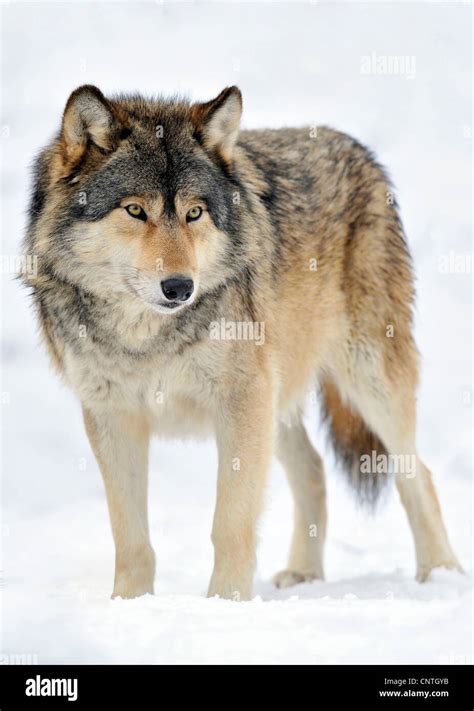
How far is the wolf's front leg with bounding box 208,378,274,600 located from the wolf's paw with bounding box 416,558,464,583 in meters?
1.39

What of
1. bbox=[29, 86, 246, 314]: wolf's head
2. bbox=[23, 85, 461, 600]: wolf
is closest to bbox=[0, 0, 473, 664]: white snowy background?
bbox=[23, 85, 461, 600]: wolf

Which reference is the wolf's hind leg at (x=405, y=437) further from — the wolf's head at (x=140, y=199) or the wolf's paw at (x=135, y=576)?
the wolf's paw at (x=135, y=576)

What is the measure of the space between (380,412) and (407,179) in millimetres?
5536

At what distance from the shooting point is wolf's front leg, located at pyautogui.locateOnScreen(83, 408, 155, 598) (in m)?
4.89

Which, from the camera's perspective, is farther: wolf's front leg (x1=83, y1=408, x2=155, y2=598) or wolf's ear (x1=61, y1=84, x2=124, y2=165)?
wolf's front leg (x1=83, y1=408, x2=155, y2=598)

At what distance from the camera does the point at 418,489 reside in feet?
19.2

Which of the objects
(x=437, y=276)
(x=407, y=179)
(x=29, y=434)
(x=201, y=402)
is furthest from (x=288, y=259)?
(x=407, y=179)

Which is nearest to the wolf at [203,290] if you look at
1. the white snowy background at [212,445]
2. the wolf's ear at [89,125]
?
the wolf's ear at [89,125]

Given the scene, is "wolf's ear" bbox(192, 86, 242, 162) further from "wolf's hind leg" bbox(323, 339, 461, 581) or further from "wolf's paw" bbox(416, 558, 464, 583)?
"wolf's paw" bbox(416, 558, 464, 583)

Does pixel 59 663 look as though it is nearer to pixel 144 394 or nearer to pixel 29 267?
pixel 144 394

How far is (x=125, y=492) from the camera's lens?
16.3 feet

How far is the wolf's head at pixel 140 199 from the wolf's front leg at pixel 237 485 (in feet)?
1.80

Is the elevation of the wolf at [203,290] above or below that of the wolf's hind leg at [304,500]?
above

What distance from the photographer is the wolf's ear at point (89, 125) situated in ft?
14.4
